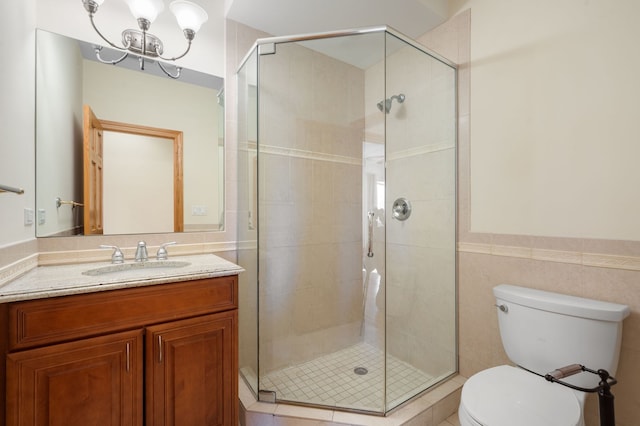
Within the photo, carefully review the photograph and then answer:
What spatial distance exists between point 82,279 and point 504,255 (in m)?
2.03

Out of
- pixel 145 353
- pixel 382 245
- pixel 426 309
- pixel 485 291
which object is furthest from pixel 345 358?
pixel 145 353

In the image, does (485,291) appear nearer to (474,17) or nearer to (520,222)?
(520,222)

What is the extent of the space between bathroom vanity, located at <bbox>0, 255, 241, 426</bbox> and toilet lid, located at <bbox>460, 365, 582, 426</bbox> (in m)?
1.01

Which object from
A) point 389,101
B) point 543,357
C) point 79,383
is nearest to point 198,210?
point 79,383

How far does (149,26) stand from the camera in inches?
62.1

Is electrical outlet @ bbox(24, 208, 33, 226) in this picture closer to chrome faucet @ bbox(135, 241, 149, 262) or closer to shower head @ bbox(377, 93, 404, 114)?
chrome faucet @ bbox(135, 241, 149, 262)

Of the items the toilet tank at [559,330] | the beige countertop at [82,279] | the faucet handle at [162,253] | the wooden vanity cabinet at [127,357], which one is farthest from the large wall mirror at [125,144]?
the toilet tank at [559,330]

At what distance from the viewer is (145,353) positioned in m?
1.15

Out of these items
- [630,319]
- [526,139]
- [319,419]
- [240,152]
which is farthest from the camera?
[240,152]

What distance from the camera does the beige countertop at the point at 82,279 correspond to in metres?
0.97

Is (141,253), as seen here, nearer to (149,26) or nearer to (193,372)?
(193,372)

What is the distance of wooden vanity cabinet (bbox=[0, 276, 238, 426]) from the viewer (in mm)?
962

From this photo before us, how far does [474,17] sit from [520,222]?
128 cm

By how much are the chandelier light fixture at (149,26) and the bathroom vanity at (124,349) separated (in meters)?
1.16
